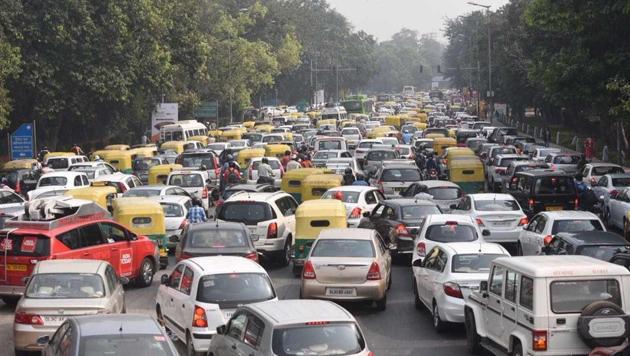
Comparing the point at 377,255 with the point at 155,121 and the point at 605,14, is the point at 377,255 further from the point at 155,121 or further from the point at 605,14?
the point at 155,121

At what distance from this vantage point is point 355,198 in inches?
1153

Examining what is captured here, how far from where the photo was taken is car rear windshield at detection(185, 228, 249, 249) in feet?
67.8

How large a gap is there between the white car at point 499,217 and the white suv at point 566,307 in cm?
1215

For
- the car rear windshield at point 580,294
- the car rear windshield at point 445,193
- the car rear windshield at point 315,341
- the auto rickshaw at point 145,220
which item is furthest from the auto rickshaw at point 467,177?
the car rear windshield at point 315,341

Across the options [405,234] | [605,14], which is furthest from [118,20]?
[405,234]

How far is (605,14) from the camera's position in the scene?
3450cm

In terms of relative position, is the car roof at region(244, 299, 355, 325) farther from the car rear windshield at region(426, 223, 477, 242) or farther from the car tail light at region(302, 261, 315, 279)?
the car rear windshield at region(426, 223, 477, 242)

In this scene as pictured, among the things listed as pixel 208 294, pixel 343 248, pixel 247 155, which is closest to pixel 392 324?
pixel 343 248

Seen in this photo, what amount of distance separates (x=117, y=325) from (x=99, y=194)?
760 inches

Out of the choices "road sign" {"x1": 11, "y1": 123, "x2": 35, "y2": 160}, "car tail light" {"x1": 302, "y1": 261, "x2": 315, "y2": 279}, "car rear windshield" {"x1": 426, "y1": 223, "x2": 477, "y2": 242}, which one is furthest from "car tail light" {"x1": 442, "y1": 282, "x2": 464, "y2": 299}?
"road sign" {"x1": 11, "y1": 123, "x2": 35, "y2": 160}

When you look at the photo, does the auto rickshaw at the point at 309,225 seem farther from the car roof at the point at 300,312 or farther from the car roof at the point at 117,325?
the car roof at the point at 117,325

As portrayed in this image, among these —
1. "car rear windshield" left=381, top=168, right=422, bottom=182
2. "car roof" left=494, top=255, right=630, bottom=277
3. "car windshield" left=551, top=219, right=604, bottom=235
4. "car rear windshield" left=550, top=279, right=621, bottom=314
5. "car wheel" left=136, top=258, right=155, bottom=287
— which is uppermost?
"car roof" left=494, top=255, right=630, bottom=277

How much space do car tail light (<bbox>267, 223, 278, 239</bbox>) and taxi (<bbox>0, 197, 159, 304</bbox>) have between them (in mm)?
2791

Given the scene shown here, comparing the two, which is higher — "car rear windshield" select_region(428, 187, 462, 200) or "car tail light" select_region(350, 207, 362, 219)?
"car rear windshield" select_region(428, 187, 462, 200)
